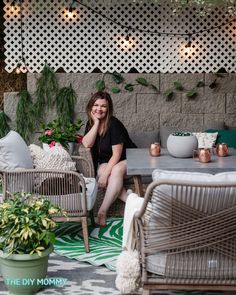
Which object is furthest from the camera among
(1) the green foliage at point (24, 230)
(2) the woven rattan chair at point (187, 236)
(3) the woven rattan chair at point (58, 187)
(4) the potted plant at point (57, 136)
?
(4) the potted plant at point (57, 136)

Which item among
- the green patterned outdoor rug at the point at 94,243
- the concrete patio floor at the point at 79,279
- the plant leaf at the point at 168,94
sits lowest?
the green patterned outdoor rug at the point at 94,243

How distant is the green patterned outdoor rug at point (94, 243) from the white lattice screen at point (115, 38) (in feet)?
8.29

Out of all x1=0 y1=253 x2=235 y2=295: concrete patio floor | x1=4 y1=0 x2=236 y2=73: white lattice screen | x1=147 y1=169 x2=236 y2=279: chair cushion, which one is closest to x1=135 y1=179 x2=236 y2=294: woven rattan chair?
x1=147 y1=169 x2=236 y2=279: chair cushion

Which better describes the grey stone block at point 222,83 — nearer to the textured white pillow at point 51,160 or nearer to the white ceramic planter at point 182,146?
the white ceramic planter at point 182,146

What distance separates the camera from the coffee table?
4.45 meters

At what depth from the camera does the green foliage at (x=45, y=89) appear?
724 cm

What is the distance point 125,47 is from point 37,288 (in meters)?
4.40

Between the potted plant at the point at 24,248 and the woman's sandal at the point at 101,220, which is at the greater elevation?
the potted plant at the point at 24,248

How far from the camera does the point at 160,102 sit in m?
7.36

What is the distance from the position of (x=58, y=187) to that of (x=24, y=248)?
3.64 ft

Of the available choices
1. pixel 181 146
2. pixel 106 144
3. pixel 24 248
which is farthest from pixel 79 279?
pixel 106 144

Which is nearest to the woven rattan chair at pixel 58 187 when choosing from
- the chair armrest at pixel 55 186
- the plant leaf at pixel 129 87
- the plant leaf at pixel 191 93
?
the chair armrest at pixel 55 186

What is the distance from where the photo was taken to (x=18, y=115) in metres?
7.26

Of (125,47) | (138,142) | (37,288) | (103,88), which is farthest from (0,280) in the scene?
(125,47)
